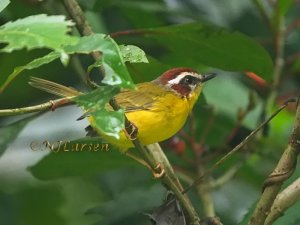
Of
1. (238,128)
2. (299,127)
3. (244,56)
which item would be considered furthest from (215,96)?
(299,127)

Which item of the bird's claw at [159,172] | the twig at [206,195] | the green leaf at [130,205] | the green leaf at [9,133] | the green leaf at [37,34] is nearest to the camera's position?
the green leaf at [37,34]

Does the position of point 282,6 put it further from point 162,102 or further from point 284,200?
point 284,200

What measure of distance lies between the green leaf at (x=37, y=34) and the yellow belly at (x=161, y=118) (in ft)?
3.66

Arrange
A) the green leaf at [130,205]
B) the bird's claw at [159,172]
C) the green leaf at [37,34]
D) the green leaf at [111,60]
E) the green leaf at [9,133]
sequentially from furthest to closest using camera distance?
the green leaf at [130,205], the green leaf at [9,133], the bird's claw at [159,172], the green leaf at [111,60], the green leaf at [37,34]

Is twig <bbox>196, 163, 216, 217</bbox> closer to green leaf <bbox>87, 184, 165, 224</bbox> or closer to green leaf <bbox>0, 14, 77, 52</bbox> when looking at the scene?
green leaf <bbox>87, 184, 165, 224</bbox>

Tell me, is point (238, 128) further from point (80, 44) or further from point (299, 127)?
point (80, 44)

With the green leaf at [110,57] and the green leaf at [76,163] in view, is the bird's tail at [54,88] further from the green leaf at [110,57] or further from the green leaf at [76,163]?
the green leaf at [110,57]

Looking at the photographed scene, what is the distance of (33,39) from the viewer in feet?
4.64

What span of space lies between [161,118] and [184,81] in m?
0.29

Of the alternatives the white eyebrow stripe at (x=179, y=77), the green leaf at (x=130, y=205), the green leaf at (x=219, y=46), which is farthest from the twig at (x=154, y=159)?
the green leaf at (x=130, y=205)

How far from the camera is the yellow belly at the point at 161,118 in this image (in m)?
2.71

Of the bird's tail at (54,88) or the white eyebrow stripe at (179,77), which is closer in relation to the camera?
the bird's tail at (54,88)

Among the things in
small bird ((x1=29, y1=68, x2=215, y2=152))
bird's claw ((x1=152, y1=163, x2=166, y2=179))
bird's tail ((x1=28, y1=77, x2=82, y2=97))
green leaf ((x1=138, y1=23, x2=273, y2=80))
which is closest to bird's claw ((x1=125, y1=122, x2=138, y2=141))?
bird's claw ((x1=152, y1=163, x2=166, y2=179))

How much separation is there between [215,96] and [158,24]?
1.31ft
